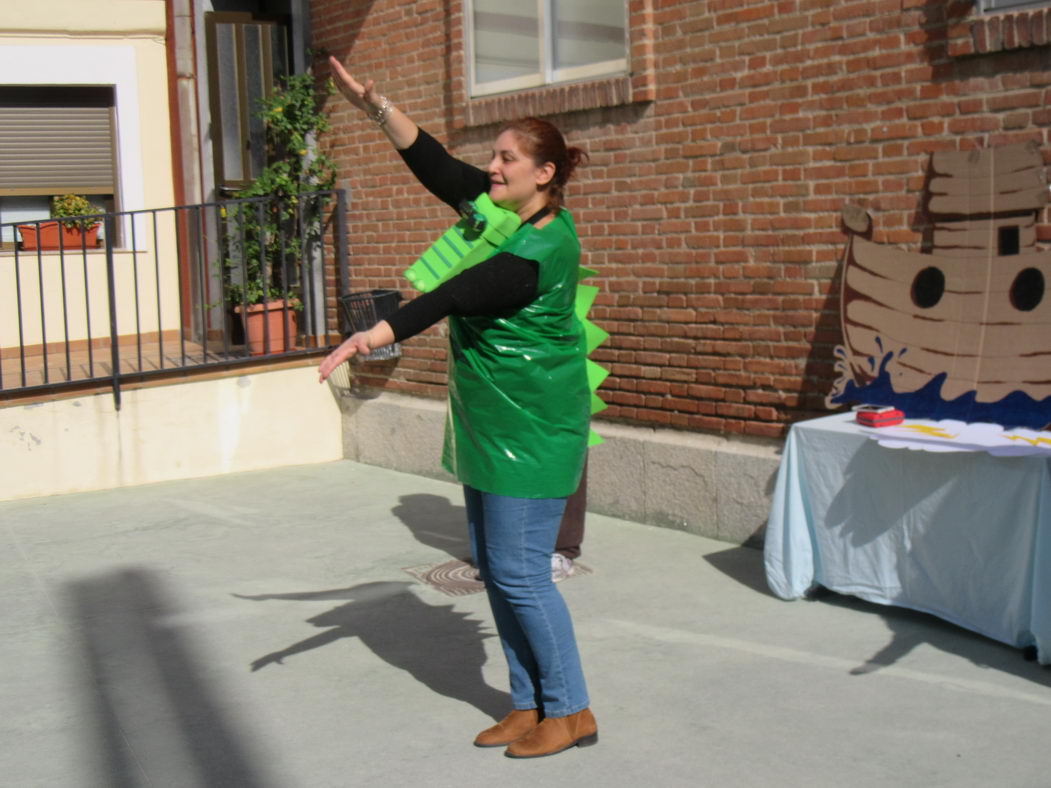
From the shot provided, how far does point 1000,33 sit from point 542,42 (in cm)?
293

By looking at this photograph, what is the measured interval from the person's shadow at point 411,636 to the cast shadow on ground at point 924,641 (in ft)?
4.35

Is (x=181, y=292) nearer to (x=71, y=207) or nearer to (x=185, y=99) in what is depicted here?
(x=71, y=207)

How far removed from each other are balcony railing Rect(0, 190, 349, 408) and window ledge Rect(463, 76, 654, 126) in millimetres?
1750

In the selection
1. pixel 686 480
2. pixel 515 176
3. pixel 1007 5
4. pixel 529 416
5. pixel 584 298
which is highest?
pixel 1007 5

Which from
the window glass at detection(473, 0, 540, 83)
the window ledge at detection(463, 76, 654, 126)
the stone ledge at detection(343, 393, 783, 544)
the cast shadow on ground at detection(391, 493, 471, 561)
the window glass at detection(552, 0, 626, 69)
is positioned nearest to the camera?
the stone ledge at detection(343, 393, 783, 544)

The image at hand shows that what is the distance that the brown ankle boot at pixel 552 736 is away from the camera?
→ 358cm

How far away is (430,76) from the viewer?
25.8 ft

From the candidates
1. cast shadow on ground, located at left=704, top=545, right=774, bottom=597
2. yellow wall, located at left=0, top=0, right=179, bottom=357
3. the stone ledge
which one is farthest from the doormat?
yellow wall, located at left=0, top=0, right=179, bottom=357

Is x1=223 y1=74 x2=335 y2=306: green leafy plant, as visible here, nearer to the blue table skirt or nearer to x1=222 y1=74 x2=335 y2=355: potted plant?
x1=222 y1=74 x2=335 y2=355: potted plant

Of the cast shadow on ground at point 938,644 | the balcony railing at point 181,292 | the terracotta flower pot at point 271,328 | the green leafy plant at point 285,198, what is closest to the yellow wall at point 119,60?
the balcony railing at point 181,292

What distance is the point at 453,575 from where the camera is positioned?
567 cm

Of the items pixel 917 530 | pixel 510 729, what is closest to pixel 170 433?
pixel 510 729

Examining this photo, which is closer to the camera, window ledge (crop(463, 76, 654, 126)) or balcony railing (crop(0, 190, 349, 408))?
window ledge (crop(463, 76, 654, 126))

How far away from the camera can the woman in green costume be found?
338 cm
